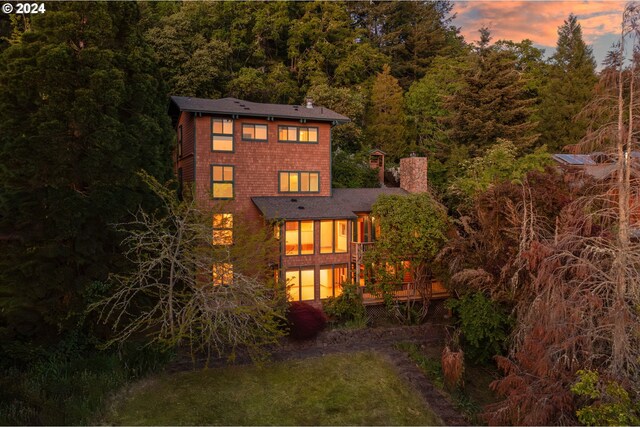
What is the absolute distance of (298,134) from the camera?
22.3 metres

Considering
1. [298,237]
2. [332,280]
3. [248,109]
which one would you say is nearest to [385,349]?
[332,280]

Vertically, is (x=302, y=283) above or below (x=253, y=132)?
below

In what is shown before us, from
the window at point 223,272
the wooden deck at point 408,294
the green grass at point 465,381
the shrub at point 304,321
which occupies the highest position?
the window at point 223,272

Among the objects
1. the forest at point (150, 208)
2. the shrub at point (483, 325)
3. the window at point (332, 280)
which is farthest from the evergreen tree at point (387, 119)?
the shrub at point (483, 325)

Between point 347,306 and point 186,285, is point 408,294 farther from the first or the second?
point 186,285

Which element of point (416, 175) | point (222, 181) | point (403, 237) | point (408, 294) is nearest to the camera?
point (403, 237)

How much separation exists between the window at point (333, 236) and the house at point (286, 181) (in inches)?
2.0

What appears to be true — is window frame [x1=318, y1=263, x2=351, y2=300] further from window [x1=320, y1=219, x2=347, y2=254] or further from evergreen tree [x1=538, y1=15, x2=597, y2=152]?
evergreen tree [x1=538, y1=15, x2=597, y2=152]

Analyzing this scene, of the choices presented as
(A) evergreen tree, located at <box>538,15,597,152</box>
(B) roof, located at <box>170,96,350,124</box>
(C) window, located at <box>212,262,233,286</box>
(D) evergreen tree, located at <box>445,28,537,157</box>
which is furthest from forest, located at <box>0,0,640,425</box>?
(A) evergreen tree, located at <box>538,15,597,152</box>

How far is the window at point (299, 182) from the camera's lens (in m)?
22.0

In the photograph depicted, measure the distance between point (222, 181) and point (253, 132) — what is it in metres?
3.13

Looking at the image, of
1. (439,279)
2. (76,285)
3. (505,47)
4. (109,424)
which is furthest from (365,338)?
(505,47)

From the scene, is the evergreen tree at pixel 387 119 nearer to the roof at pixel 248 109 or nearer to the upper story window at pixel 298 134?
the roof at pixel 248 109

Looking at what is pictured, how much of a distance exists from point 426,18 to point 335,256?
36.3 m
